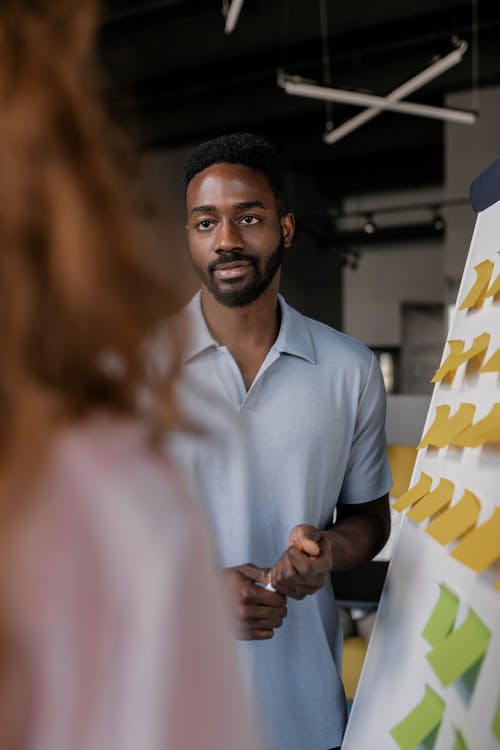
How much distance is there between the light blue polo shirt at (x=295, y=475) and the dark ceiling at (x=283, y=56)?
403cm

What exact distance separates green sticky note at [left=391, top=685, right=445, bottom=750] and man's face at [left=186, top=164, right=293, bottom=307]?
2.25 ft

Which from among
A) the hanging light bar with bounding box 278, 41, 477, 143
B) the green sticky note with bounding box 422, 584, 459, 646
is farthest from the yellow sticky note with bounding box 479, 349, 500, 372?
the hanging light bar with bounding box 278, 41, 477, 143

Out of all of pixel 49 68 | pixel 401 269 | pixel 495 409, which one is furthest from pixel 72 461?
pixel 401 269

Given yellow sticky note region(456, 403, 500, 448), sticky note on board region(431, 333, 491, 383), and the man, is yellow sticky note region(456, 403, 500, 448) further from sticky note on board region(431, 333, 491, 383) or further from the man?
the man

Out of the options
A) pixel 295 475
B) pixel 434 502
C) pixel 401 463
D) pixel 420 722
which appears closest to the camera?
pixel 420 722

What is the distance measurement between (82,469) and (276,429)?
2.98 feet

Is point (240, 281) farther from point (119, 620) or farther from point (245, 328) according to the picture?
point (119, 620)

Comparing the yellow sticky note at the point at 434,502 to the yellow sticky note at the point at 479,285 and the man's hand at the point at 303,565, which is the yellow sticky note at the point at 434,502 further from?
the yellow sticky note at the point at 479,285

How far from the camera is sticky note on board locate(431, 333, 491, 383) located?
92 cm

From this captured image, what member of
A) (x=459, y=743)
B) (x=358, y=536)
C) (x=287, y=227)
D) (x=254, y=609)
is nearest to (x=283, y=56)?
(x=287, y=227)

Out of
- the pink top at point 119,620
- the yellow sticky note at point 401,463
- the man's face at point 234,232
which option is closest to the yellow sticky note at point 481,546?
the pink top at point 119,620

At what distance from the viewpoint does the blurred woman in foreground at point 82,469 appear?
0.28 metres

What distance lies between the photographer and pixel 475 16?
5473 millimetres

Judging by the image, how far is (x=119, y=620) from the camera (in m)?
0.28
